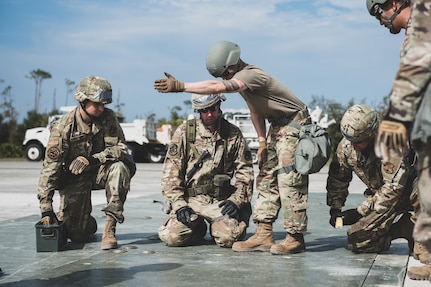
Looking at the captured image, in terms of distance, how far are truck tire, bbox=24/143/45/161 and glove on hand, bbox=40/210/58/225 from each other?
2048cm

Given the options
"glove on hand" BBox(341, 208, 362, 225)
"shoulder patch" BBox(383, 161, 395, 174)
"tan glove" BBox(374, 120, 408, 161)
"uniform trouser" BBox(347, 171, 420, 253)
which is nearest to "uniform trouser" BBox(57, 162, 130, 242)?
"glove on hand" BBox(341, 208, 362, 225)

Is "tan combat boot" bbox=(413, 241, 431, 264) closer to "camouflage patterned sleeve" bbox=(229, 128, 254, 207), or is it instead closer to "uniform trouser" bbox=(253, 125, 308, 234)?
"uniform trouser" bbox=(253, 125, 308, 234)

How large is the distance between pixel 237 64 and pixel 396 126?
9.07 ft

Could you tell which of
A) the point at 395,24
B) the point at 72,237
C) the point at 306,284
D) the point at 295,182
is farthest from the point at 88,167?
the point at 395,24

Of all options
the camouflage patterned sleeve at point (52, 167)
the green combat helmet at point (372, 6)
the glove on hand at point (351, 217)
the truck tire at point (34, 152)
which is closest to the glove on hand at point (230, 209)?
the glove on hand at point (351, 217)

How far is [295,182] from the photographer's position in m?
5.48

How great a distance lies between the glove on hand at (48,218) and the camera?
5.57m

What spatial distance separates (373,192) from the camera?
5.59 m

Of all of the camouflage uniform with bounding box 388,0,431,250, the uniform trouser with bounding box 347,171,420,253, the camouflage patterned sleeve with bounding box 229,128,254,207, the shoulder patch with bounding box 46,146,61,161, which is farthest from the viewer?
the camouflage patterned sleeve with bounding box 229,128,254,207

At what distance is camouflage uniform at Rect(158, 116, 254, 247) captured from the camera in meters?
5.91

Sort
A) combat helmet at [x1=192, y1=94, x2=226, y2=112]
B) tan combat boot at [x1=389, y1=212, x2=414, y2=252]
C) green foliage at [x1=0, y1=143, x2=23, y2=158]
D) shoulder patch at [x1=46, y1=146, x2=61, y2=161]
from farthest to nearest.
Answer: green foliage at [x1=0, y1=143, x2=23, y2=158], combat helmet at [x1=192, y1=94, x2=226, y2=112], shoulder patch at [x1=46, y1=146, x2=61, y2=161], tan combat boot at [x1=389, y1=212, x2=414, y2=252]

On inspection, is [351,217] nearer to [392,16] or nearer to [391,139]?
[392,16]

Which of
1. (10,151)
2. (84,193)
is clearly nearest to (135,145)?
(10,151)

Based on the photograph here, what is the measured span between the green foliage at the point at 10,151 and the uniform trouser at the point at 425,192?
29.5 metres
